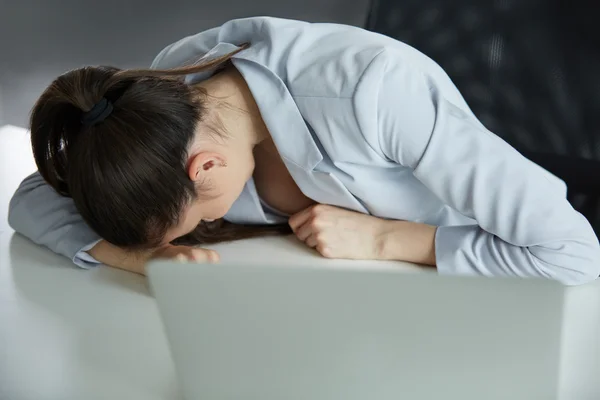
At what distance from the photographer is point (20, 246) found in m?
0.88

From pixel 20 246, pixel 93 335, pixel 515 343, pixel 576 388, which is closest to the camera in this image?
pixel 515 343

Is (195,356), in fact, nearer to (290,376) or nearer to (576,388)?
(290,376)

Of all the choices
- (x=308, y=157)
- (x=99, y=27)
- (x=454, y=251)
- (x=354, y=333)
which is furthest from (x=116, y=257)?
(x=99, y=27)

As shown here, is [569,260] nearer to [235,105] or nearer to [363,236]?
[363,236]

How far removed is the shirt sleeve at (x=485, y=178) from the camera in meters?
0.70

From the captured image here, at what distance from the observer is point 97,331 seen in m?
0.66

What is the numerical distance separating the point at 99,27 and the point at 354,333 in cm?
115

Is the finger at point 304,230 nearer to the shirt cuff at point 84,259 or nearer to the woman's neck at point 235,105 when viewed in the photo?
the woman's neck at point 235,105

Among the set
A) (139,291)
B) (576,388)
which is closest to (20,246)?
(139,291)

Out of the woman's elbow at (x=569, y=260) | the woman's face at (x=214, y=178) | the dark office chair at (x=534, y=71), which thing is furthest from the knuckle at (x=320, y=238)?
Result: the dark office chair at (x=534, y=71)

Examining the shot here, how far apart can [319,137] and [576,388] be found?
368 mm

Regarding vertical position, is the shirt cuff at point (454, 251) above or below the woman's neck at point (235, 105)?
below

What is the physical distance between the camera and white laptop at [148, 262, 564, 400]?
0.37m

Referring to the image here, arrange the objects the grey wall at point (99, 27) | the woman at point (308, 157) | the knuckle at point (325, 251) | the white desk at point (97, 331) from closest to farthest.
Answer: the white desk at point (97, 331) → the woman at point (308, 157) → the knuckle at point (325, 251) → the grey wall at point (99, 27)
